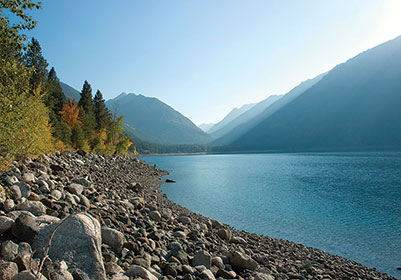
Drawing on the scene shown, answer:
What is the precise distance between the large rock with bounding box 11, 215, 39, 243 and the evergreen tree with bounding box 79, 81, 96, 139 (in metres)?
51.5

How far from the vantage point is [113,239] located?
30.1 feet

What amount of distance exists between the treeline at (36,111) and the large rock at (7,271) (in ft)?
22.5

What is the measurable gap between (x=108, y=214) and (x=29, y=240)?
4.87 m

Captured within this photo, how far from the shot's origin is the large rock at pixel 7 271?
17.6 feet

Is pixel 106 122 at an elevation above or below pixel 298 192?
above

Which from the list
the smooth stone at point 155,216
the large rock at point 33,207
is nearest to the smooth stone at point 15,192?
the large rock at point 33,207

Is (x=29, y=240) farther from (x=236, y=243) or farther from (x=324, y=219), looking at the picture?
(x=324, y=219)

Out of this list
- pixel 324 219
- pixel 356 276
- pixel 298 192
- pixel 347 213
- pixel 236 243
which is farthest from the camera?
pixel 298 192

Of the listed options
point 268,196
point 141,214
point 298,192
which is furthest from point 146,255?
point 298,192

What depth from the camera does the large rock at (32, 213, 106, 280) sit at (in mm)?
6840

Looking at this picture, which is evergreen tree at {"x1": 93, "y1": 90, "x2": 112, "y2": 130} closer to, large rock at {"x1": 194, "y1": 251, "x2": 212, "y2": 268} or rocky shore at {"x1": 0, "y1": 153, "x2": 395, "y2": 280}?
rocky shore at {"x1": 0, "y1": 153, "x2": 395, "y2": 280}

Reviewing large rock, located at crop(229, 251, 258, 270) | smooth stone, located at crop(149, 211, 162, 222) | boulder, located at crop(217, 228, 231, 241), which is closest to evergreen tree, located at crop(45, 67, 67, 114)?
smooth stone, located at crop(149, 211, 162, 222)

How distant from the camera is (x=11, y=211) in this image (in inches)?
341

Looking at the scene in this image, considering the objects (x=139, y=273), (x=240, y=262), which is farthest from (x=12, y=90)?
(x=240, y=262)
